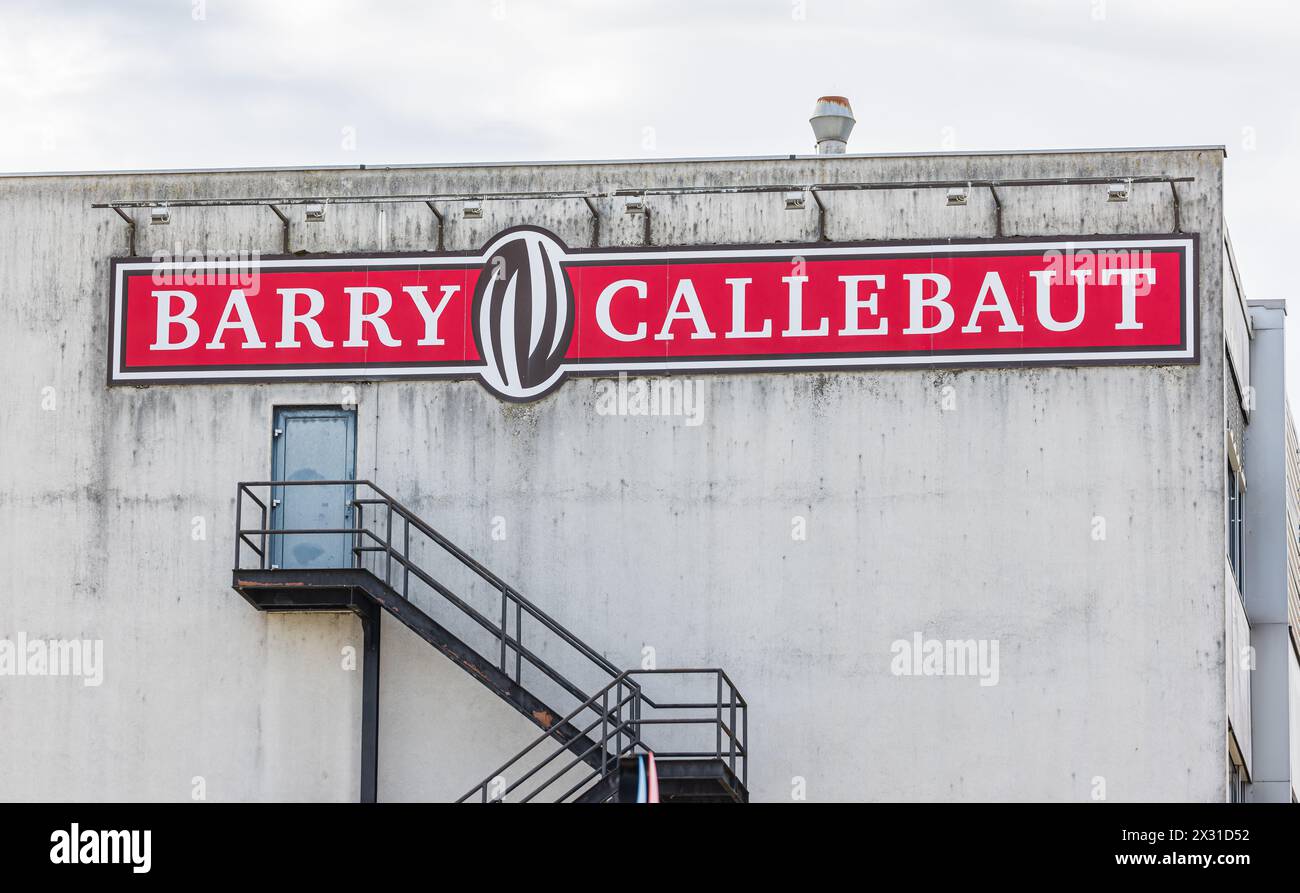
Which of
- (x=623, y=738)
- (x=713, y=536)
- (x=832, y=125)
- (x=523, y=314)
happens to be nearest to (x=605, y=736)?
(x=623, y=738)

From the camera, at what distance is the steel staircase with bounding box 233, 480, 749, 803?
26.8 metres

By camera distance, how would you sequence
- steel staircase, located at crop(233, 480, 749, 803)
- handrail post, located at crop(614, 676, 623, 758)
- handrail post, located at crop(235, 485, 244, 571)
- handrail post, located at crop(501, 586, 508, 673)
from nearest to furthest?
handrail post, located at crop(614, 676, 623, 758), steel staircase, located at crop(233, 480, 749, 803), handrail post, located at crop(501, 586, 508, 673), handrail post, located at crop(235, 485, 244, 571)

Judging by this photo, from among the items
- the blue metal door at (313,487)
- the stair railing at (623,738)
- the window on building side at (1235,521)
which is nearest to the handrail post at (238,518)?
the blue metal door at (313,487)

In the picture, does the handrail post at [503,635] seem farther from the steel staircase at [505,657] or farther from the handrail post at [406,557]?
the handrail post at [406,557]

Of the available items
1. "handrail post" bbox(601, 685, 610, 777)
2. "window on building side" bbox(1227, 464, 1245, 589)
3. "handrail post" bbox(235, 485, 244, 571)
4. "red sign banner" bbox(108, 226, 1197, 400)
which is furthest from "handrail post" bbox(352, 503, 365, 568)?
"window on building side" bbox(1227, 464, 1245, 589)

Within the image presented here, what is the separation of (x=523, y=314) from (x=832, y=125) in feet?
16.9

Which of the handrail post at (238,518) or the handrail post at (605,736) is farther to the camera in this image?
the handrail post at (238,518)

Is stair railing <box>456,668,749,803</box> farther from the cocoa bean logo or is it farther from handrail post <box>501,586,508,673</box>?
the cocoa bean logo

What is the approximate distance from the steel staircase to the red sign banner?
6.60ft

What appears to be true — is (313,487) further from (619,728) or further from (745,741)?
(745,741)

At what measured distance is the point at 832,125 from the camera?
1231 inches

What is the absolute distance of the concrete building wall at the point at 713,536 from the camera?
27812 millimetres

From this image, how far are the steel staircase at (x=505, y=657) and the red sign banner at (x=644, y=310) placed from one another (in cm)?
201
